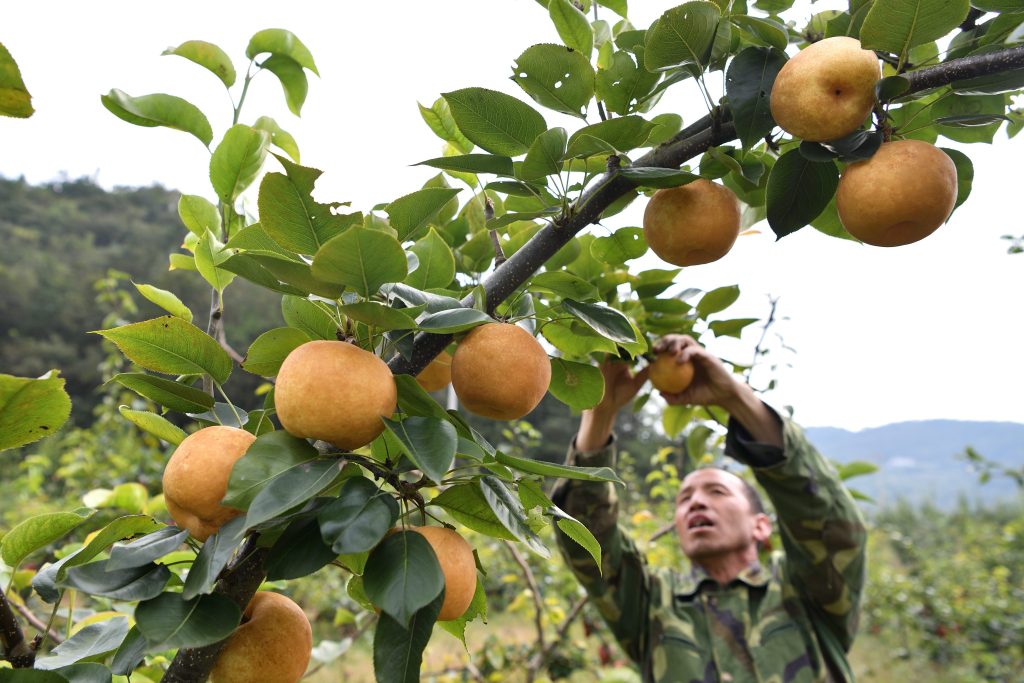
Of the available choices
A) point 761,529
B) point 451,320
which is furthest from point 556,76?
point 761,529

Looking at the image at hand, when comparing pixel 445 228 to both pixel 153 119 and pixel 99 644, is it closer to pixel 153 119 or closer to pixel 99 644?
pixel 153 119

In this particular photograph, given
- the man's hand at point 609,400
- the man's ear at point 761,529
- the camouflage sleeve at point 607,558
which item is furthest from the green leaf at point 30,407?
the man's ear at point 761,529

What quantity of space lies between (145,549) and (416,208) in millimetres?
378

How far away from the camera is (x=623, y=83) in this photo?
77cm

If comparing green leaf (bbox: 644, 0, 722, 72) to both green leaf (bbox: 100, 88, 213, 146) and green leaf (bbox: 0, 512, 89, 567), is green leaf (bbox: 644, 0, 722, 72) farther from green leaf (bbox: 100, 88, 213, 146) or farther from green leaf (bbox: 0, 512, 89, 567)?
green leaf (bbox: 0, 512, 89, 567)

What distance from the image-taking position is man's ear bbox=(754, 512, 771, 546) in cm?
261

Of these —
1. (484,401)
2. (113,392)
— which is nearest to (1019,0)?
(484,401)

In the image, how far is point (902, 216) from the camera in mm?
660

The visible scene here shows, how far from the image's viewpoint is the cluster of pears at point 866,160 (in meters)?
0.65

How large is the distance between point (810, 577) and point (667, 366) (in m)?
1.10

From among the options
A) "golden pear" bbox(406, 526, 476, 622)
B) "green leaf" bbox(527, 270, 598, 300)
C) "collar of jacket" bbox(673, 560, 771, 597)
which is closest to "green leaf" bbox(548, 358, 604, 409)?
"green leaf" bbox(527, 270, 598, 300)

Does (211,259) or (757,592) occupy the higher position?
(211,259)

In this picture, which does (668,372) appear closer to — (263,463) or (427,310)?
(427,310)

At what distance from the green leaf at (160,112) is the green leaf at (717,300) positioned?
0.92 metres
